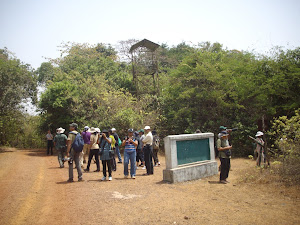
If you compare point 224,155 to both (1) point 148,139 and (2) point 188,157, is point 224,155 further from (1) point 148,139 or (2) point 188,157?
(1) point 148,139

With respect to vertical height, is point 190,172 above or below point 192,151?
below

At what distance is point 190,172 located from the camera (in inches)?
364

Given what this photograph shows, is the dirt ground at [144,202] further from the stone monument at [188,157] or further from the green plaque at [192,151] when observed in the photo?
the green plaque at [192,151]

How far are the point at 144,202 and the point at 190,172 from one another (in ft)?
9.63

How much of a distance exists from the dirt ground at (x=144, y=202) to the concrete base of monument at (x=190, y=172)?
22 centimetres

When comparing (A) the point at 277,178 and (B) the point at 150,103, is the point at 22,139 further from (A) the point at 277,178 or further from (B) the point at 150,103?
(A) the point at 277,178

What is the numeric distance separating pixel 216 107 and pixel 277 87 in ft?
12.2

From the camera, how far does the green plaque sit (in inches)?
364

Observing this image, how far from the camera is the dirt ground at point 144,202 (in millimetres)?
5492

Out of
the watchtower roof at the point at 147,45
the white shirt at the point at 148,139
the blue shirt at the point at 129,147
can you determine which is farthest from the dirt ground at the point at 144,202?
the watchtower roof at the point at 147,45

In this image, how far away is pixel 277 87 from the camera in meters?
15.4

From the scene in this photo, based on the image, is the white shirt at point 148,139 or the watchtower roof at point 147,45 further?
the watchtower roof at point 147,45

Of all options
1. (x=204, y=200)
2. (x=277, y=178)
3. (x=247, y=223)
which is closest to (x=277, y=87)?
(x=277, y=178)

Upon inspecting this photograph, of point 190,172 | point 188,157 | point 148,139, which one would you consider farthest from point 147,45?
point 190,172
